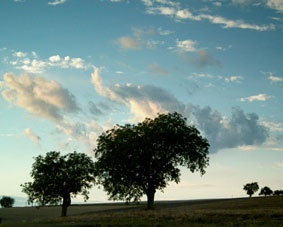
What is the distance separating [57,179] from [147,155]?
23.6 metres

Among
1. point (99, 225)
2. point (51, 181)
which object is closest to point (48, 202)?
point (51, 181)

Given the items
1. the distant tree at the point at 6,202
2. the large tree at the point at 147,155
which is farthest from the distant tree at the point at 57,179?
the distant tree at the point at 6,202

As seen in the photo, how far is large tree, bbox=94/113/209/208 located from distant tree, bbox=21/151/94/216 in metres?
13.3

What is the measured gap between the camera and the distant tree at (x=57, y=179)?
69.2 m

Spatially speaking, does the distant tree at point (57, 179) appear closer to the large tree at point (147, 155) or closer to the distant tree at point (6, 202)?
the large tree at point (147, 155)

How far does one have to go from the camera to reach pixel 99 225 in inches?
A: 1255

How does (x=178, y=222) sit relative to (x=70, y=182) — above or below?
below

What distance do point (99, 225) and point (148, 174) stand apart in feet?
84.1

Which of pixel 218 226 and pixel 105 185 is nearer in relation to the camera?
pixel 218 226

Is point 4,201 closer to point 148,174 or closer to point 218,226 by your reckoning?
point 148,174

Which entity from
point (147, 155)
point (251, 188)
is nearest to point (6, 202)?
point (251, 188)

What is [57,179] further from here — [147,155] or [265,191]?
[265,191]

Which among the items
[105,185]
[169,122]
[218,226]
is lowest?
[218,226]

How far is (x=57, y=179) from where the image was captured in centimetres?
6962
